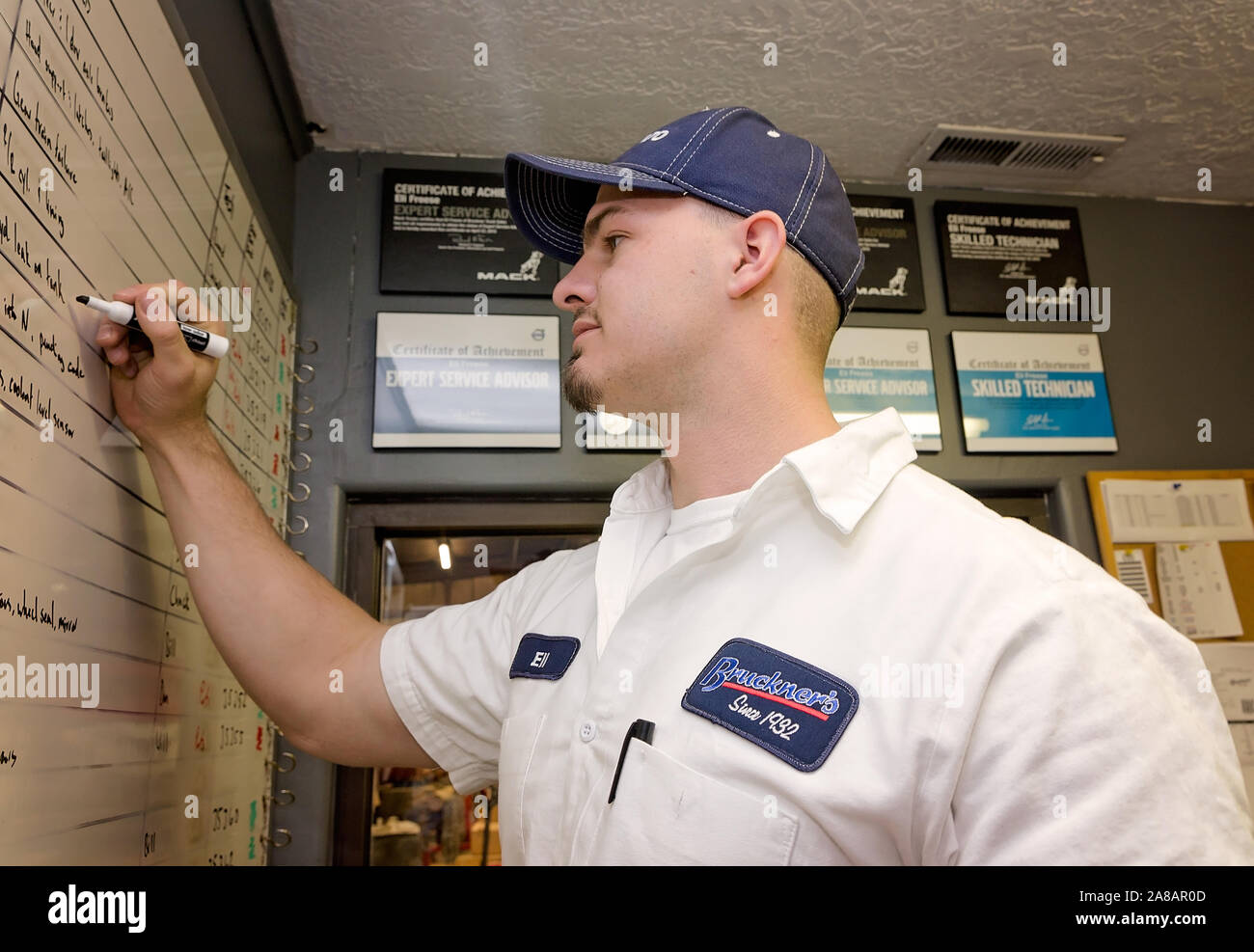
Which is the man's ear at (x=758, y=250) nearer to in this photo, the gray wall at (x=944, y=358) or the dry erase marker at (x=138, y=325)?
the dry erase marker at (x=138, y=325)

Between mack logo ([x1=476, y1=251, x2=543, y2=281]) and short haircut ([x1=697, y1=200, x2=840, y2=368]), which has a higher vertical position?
mack logo ([x1=476, y1=251, x2=543, y2=281])

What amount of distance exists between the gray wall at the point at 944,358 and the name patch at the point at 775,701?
45.3 inches

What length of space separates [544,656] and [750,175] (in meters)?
0.68

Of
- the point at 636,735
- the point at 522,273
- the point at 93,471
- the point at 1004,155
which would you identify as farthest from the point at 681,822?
the point at 1004,155

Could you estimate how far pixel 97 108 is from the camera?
2.98 feet

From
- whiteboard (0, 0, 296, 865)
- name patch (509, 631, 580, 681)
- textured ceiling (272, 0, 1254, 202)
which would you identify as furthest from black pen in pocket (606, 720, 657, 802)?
textured ceiling (272, 0, 1254, 202)

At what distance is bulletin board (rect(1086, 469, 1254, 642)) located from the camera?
6.91 ft

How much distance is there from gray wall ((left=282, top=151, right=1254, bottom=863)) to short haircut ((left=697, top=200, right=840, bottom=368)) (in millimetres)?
879

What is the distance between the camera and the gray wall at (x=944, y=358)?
1957mm

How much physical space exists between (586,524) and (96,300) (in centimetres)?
130

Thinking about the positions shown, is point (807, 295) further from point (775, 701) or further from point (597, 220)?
point (775, 701)

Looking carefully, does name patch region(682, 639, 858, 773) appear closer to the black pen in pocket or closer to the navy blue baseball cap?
the black pen in pocket

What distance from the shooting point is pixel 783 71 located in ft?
6.21
